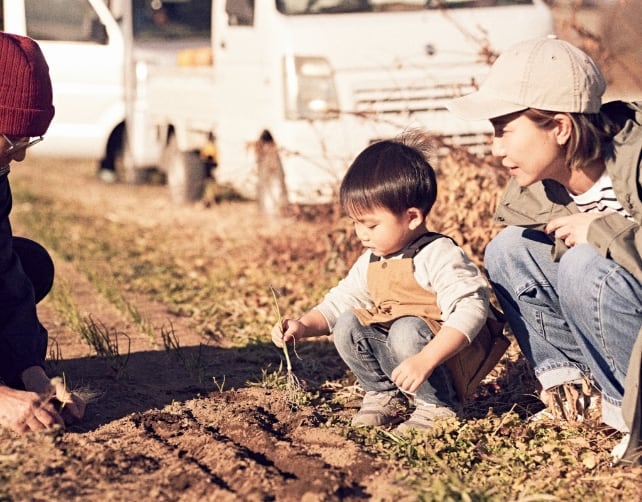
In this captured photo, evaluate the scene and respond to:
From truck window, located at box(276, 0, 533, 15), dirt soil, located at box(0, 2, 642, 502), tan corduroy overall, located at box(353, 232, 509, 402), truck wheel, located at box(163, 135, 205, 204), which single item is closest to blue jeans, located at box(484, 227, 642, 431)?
tan corduroy overall, located at box(353, 232, 509, 402)

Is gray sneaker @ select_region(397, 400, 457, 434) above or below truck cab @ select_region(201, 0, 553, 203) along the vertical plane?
below

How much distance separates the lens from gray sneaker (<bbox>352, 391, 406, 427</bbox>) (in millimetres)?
3594

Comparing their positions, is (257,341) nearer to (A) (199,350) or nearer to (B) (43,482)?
(A) (199,350)

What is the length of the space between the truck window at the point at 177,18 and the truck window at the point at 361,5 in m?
3.93

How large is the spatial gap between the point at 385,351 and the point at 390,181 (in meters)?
0.58

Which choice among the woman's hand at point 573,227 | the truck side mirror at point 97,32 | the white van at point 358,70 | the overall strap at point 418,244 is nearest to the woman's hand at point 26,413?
the overall strap at point 418,244

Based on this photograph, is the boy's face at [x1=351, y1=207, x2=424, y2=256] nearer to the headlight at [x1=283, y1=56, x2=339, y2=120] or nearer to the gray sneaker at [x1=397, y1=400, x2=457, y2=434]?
the gray sneaker at [x1=397, y1=400, x2=457, y2=434]

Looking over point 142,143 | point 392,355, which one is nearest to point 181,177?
point 142,143

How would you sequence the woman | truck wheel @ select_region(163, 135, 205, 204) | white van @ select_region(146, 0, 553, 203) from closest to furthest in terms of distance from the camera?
the woman < white van @ select_region(146, 0, 553, 203) < truck wheel @ select_region(163, 135, 205, 204)

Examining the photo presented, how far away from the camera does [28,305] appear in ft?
12.4

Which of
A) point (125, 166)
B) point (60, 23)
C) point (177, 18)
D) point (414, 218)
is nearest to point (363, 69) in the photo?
point (414, 218)

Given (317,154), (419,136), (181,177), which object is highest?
(419,136)

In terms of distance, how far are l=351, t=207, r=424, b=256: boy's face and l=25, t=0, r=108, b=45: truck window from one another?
7457 millimetres

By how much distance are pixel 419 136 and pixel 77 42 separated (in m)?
7.35
